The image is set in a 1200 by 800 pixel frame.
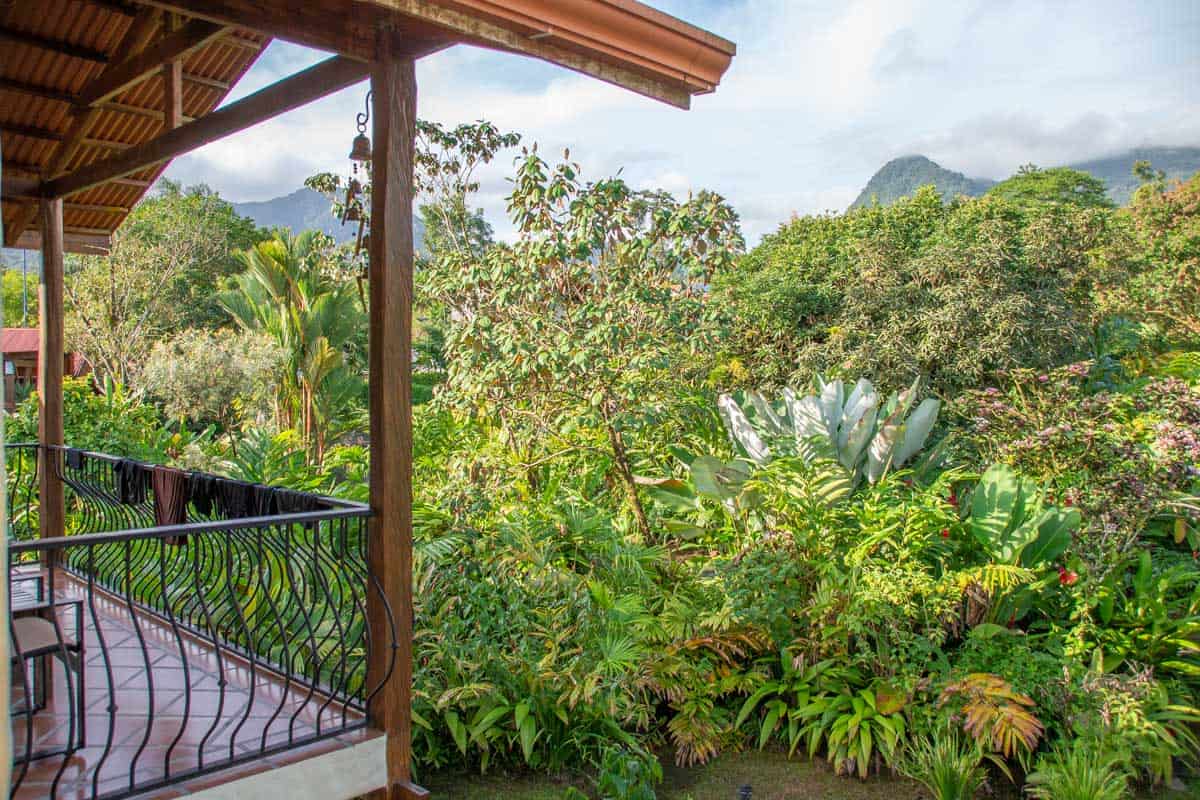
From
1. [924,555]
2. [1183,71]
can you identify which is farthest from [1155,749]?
[1183,71]

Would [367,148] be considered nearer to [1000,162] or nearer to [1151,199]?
[1151,199]

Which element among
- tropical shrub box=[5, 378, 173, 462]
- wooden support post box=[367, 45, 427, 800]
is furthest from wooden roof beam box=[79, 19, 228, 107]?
tropical shrub box=[5, 378, 173, 462]

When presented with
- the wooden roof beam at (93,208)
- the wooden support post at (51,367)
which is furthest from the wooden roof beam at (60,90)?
the wooden roof beam at (93,208)

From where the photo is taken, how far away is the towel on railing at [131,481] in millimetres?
4820

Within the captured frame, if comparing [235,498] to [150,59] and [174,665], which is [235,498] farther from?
[150,59]

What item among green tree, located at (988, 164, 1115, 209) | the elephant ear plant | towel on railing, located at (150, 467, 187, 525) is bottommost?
towel on railing, located at (150, 467, 187, 525)

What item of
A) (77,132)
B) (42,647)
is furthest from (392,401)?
(77,132)

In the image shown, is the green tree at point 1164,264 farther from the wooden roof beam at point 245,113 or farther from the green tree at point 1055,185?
the green tree at point 1055,185

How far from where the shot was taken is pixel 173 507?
449 cm

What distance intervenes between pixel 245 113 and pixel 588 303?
3177mm

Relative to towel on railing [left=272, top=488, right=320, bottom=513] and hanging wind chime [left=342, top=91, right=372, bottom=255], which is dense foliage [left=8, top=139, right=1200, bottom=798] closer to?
towel on railing [left=272, top=488, right=320, bottom=513]

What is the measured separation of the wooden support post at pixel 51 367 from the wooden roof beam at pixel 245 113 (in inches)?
37.9

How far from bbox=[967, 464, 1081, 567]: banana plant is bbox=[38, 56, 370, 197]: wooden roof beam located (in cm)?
472

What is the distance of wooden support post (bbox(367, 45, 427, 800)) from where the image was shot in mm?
3568
